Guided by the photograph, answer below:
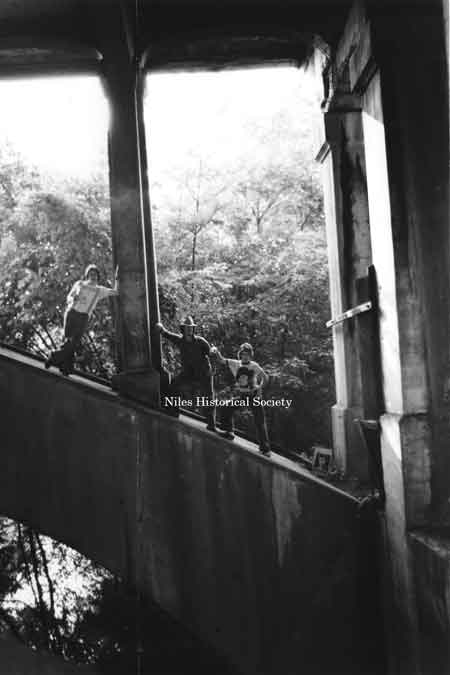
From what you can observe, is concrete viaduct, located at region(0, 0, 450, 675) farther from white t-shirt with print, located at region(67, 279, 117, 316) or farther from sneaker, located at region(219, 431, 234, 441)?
white t-shirt with print, located at region(67, 279, 117, 316)

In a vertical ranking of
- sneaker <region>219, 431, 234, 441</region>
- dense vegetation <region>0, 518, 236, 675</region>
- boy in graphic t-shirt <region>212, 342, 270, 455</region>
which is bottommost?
dense vegetation <region>0, 518, 236, 675</region>

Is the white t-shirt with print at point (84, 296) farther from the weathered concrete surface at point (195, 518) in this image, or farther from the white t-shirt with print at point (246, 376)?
the white t-shirt with print at point (246, 376)

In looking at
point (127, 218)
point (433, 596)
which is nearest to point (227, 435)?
point (433, 596)

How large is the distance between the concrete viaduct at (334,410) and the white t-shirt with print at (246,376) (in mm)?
882

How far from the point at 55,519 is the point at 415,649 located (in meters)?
4.94

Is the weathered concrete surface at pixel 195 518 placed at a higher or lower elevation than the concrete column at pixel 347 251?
lower

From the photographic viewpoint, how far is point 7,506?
7227 millimetres

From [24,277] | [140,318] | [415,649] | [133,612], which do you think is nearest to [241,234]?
[24,277]

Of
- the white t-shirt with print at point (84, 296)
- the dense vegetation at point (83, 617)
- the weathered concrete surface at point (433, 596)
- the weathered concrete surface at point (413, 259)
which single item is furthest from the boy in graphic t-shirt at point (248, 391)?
the dense vegetation at point (83, 617)

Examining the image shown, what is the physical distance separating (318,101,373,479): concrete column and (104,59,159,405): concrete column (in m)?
3.33

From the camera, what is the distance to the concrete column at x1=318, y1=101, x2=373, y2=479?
8.45 meters

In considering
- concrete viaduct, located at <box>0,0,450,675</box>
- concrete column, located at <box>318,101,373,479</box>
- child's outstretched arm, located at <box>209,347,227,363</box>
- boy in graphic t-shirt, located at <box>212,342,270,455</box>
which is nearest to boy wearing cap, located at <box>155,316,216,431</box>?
child's outstretched arm, located at <box>209,347,227,363</box>

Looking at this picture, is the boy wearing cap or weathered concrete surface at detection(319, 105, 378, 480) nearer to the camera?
the boy wearing cap

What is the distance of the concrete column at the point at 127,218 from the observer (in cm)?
779
